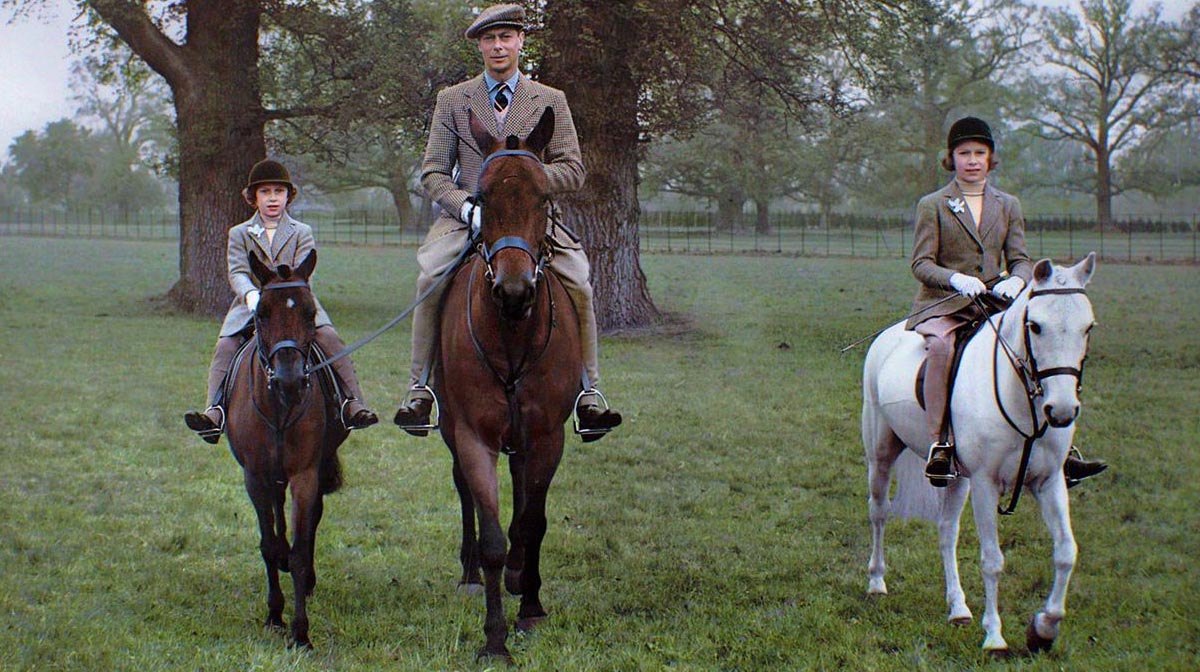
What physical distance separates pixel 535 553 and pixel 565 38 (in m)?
13.9

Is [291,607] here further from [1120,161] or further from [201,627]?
[1120,161]

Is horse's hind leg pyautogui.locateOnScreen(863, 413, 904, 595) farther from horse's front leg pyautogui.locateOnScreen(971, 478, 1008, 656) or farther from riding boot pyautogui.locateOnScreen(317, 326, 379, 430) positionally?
riding boot pyautogui.locateOnScreen(317, 326, 379, 430)

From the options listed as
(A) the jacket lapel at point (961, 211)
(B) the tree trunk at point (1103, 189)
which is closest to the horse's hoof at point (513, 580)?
(A) the jacket lapel at point (961, 211)

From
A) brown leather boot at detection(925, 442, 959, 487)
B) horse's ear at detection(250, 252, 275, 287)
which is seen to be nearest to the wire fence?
brown leather boot at detection(925, 442, 959, 487)

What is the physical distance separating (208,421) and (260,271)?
1110 mm

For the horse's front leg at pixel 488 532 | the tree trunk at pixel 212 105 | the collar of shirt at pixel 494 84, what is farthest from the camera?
the tree trunk at pixel 212 105

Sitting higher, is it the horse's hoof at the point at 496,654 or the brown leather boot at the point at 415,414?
the brown leather boot at the point at 415,414

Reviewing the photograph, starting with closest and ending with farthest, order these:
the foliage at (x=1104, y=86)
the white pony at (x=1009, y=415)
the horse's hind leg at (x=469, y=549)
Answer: the white pony at (x=1009, y=415) < the horse's hind leg at (x=469, y=549) < the foliage at (x=1104, y=86)

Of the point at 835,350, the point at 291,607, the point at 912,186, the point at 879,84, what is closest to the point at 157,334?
the point at 835,350

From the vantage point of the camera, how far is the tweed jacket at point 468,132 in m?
6.55

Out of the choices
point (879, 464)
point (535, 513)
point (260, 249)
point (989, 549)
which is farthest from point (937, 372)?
point (260, 249)

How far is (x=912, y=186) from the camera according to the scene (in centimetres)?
6178

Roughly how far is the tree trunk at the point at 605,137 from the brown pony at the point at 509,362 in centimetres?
1274

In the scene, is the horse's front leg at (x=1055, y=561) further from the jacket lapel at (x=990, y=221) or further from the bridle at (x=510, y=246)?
Answer: the bridle at (x=510, y=246)
